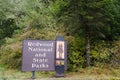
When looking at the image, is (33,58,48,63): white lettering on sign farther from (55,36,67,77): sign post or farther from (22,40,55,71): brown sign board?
(55,36,67,77): sign post

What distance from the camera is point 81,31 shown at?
11.8 meters

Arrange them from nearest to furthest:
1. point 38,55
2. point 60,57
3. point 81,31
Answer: point 38,55
point 60,57
point 81,31

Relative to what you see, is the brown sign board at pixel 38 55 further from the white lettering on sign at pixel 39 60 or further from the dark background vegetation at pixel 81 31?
the dark background vegetation at pixel 81 31

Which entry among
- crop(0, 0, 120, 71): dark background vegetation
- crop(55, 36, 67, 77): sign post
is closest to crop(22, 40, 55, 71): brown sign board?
crop(55, 36, 67, 77): sign post

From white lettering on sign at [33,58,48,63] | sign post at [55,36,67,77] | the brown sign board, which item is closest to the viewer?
the brown sign board

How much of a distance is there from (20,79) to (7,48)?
15.1 ft

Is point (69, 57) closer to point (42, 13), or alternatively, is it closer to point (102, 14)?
point (102, 14)

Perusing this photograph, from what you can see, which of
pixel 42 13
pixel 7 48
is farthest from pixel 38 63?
pixel 42 13

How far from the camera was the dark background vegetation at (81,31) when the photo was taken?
36.6 ft

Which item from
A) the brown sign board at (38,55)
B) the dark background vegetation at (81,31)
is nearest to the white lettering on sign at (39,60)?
the brown sign board at (38,55)

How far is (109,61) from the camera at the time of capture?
1207 centimetres

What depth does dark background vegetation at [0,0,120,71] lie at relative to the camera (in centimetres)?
1114

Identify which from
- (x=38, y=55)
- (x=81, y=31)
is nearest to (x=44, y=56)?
(x=38, y=55)

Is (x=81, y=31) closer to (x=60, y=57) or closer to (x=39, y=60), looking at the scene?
(x=60, y=57)
